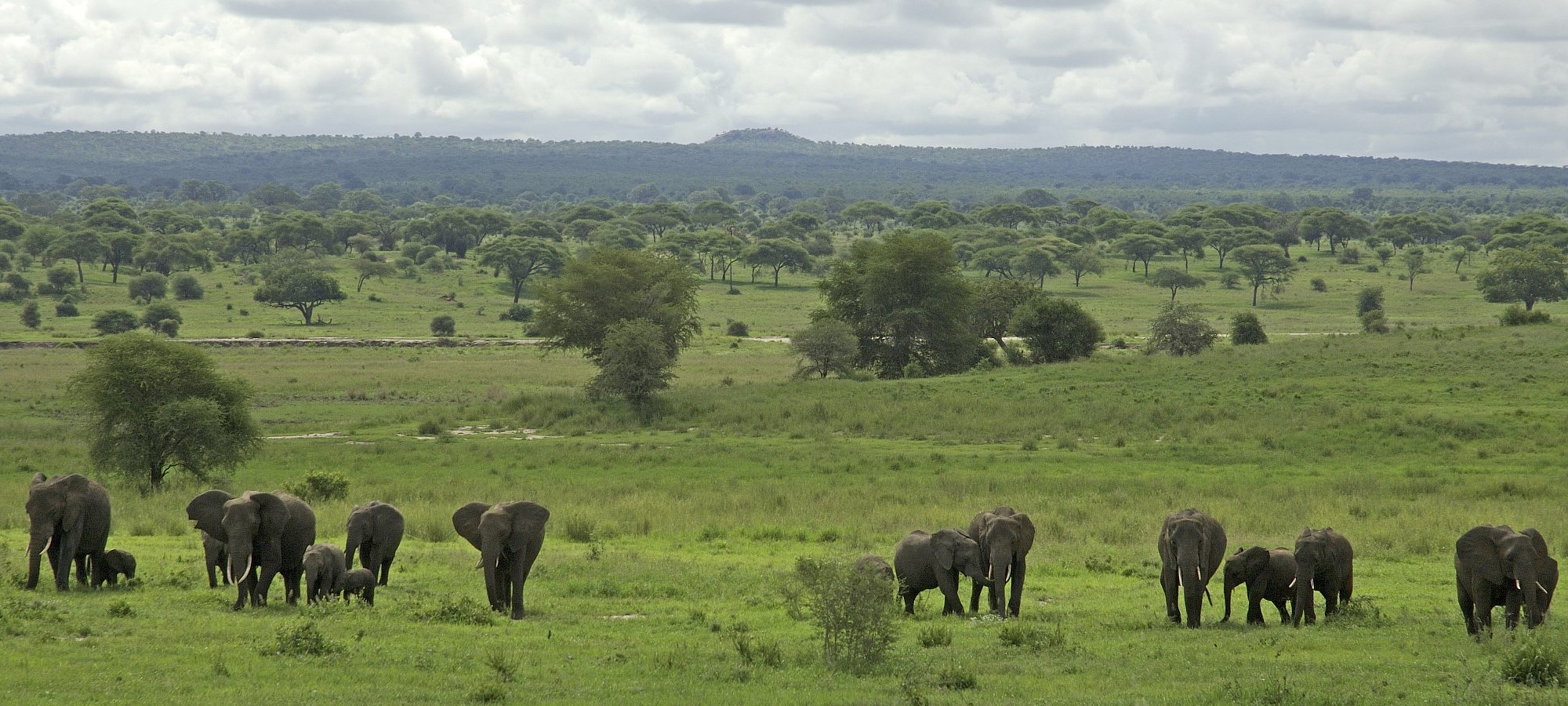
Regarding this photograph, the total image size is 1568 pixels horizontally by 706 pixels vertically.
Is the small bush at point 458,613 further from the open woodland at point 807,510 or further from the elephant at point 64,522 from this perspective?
the elephant at point 64,522

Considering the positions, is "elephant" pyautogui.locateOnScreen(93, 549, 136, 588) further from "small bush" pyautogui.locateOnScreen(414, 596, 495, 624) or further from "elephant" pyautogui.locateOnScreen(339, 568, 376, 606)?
"small bush" pyautogui.locateOnScreen(414, 596, 495, 624)

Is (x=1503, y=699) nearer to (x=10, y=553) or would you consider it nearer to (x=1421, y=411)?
(x=10, y=553)

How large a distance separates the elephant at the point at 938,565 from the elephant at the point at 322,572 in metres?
7.14

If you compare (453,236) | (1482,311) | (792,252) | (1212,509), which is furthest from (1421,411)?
(453,236)

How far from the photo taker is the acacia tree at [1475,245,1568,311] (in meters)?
92.8

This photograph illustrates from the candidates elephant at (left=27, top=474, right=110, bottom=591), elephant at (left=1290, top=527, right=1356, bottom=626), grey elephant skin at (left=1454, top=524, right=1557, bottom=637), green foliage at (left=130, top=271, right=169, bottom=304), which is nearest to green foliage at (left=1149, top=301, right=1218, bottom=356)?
elephant at (left=1290, top=527, right=1356, bottom=626)

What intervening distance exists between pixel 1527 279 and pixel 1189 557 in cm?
9100

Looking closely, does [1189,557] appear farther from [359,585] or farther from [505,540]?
[359,585]

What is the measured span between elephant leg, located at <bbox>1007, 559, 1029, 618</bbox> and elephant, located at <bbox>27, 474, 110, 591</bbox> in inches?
462

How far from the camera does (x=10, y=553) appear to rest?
65.9 feet

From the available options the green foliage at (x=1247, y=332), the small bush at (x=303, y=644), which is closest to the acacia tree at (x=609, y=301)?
the green foliage at (x=1247, y=332)

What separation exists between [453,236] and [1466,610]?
456ft

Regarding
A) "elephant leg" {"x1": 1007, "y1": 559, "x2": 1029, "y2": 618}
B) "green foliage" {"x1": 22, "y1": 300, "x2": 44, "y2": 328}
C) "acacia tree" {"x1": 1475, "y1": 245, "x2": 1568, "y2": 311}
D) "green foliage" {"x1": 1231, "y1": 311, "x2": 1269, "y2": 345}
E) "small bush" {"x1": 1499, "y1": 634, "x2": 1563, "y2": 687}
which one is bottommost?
"green foliage" {"x1": 22, "y1": 300, "x2": 44, "y2": 328}

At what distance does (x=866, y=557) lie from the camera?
17016mm
